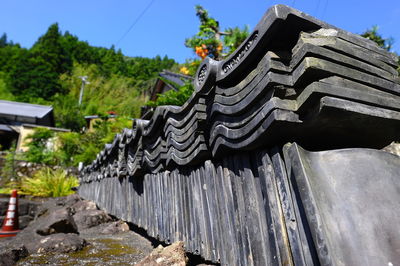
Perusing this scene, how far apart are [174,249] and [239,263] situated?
716mm

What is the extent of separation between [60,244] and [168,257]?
1967 mm

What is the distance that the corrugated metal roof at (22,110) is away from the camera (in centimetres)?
2515

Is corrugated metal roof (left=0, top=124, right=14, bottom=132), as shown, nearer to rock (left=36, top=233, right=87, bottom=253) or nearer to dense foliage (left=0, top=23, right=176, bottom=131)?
dense foliage (left=0, top=23, right=176, bottom=131)

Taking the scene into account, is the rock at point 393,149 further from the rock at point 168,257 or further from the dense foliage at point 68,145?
the dense foliage at point 68,145

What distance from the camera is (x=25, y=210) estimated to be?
26.2 feet

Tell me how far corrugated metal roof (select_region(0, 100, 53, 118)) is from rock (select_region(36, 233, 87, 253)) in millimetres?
27255

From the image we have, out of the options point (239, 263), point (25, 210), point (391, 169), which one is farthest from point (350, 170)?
point (25, 210)

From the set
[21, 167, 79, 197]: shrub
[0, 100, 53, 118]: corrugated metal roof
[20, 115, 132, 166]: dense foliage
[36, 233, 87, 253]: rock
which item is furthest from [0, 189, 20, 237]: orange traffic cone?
[0, 100, 53, 118]: corrugated metal roof

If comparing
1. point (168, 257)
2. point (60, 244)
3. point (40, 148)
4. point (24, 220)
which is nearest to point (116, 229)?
point (60, 244)

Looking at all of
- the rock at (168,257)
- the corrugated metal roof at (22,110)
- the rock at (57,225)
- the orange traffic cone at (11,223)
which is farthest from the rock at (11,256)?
the corrugated metal roof at (22,110)

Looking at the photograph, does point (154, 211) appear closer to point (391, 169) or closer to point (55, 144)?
point (391, 169)

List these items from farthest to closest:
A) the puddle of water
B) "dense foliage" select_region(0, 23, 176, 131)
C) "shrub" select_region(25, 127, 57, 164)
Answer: "dense foliage" select_region(0, 23, 176, 131), "shrub" select_region(25, 127, 57, 164), the puddle of water

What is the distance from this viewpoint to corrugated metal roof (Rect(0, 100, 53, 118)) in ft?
82.5

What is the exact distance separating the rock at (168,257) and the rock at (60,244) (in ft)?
5.33
